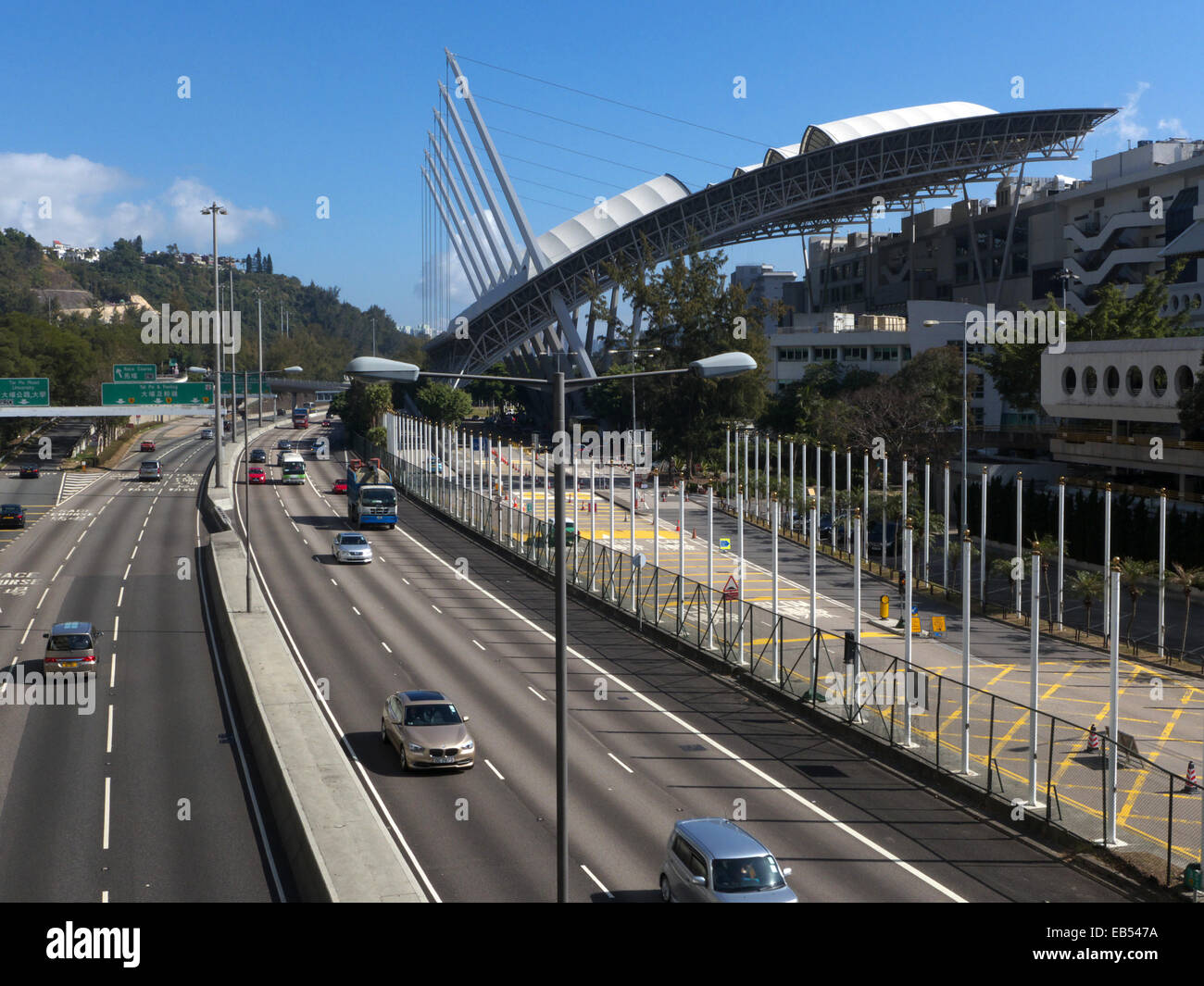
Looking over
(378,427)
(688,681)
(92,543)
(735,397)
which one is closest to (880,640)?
(688,681)

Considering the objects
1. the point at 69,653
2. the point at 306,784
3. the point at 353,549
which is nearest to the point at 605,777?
the point at 306,784

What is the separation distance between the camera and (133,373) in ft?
274

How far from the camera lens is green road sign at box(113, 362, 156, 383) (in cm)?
8200

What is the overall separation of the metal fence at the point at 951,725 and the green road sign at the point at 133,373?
51.5m

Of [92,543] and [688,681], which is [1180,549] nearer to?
[688,681]

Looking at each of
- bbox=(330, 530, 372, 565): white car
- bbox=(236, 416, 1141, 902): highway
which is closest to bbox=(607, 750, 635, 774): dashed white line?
bbox=(236, 416, 1141, 902): highway

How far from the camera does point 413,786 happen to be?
82.4 ft

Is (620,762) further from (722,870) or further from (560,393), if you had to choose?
(560,393)

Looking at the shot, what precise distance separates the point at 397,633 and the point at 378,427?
66415mm

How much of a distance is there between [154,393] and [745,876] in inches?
2875

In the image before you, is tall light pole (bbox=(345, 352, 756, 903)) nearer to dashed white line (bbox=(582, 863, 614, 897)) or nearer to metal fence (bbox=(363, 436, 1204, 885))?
dashed white line (bbox=(582, 863, 614, 897))
